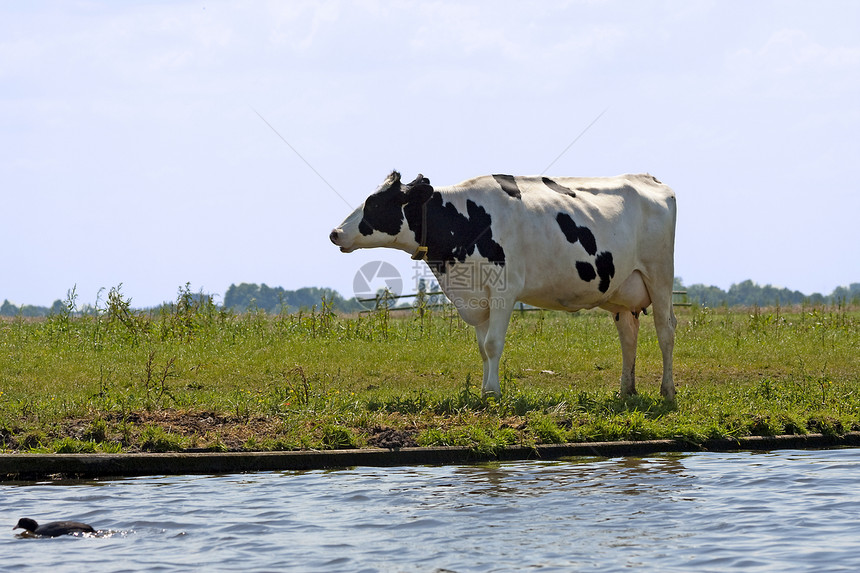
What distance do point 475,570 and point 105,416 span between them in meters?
6.31

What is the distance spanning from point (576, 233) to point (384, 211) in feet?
8.44

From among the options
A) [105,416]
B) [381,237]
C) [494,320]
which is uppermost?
[381,237]

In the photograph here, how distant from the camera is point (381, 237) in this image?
13.9 metres

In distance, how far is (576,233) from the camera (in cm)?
1421

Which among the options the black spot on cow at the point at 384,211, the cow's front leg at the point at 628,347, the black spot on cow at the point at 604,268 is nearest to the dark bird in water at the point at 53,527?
the black spot on cow at the point at 384,211

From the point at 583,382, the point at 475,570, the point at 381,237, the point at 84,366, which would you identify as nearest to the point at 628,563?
the point at 475,570

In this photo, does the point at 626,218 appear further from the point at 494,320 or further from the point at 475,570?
the point at 475,570

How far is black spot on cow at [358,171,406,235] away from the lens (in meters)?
13.8

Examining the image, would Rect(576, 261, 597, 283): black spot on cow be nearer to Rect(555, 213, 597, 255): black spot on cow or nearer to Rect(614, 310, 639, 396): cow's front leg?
Rect(555, 213, 597, 255): black spot on cow

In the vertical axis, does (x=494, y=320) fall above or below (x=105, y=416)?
above

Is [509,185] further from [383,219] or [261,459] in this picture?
[261,459]

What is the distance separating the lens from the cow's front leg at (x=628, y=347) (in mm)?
14742

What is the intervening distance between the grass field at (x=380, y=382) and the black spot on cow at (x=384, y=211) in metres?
2.06

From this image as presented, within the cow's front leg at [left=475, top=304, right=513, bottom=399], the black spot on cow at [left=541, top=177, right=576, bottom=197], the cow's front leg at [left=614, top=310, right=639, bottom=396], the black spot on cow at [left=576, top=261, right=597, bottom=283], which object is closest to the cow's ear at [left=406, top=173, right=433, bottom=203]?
the cow's front leg at [left=475, top=304, right=513, bottom=399]
